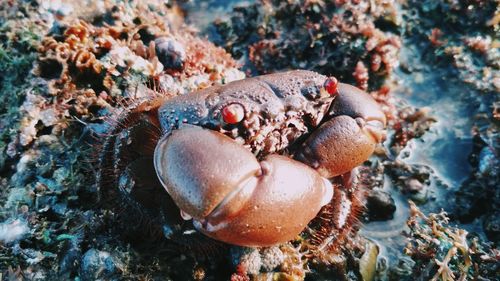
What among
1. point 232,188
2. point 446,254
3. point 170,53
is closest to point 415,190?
point 446,254

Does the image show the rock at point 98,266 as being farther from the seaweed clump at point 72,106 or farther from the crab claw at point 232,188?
the crab claw at point 232,188

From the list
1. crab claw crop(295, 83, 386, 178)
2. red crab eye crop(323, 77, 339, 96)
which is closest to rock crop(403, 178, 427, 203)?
crab claw crop(295, 83, 386, 178)

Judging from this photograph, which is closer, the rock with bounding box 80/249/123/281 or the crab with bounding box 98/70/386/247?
the crab with bounding box 98/70/386/247

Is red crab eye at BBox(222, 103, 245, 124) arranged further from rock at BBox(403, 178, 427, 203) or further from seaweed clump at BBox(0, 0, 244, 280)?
rock at BBox(403, 178, 427, 203)

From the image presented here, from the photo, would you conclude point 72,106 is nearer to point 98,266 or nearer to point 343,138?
point 98,266

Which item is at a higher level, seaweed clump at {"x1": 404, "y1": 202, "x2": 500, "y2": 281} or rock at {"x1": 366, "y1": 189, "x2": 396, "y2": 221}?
seaweed clump at {"x1": 404, "y1": 202, "x2": 500, "y2": 281}

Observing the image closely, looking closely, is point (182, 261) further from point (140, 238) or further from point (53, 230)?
point (53, 230)

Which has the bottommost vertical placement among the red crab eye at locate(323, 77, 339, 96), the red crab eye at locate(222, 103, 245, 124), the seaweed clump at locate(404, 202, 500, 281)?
the seaweed clump at locate(404, 202, 500, 281)
